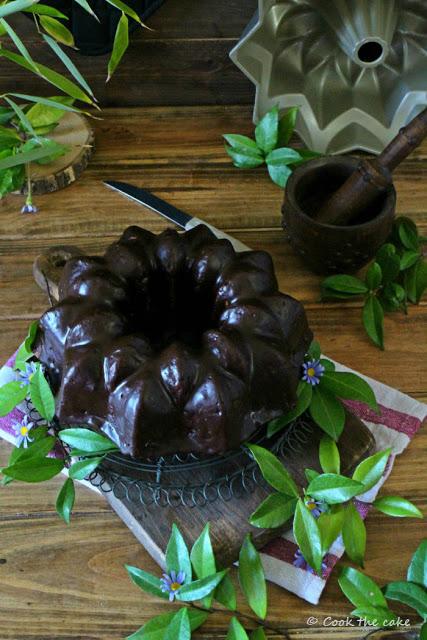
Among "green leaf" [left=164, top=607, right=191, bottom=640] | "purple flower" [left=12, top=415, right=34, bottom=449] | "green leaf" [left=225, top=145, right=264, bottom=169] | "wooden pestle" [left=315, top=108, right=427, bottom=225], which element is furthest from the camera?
"green leaf" [left=225, top=145, right=264, bottom=169]

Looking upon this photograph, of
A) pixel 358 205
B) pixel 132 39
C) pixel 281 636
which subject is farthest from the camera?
pixel 132 39

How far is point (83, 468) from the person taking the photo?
77cm

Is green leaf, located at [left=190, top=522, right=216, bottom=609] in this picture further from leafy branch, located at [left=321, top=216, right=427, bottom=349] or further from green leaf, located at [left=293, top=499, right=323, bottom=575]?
leafy branch, located at [left=321, top=216, right=427, bottom=349]

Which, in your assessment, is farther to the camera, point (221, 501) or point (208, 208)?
point (208, 208)

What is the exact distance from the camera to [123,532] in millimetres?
815

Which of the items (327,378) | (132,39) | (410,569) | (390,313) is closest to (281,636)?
(410,569)

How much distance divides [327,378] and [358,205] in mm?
Answer: 219

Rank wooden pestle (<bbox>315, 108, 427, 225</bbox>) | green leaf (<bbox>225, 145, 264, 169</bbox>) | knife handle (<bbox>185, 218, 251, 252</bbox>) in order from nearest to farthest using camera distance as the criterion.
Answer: wooden pestle (<bbox>315, 108, 427, 225</bbox>) < knife handle (<bbox>185, 218, 251, 252</bbox>) < green leaf (<bbox>225, 145, 264, 169</bbox>)

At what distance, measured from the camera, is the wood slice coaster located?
3.63ft

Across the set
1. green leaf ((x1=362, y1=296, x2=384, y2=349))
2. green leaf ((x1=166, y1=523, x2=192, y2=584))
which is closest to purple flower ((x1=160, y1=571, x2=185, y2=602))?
green leaf ((x1=166, y1=523, x2=192, y2=584))

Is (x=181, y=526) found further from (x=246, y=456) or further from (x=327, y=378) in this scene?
(x=327, y=378)

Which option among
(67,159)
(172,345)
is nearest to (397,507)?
(172,345)

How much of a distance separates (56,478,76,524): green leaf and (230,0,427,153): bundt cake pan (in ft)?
1.91

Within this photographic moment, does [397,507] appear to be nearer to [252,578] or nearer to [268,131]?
[252,578]
